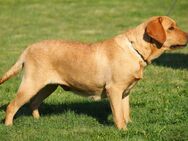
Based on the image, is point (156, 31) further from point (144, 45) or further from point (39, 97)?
point (39, 97)

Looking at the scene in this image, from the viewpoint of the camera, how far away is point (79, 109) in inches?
352

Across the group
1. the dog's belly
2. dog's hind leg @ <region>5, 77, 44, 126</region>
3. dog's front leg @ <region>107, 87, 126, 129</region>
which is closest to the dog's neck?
dog's front leg @ <region>107, 87, 126, 129</region>

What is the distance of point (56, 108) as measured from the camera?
9.06 meters

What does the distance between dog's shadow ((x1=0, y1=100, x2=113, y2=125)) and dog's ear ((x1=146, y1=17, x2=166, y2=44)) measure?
1.62m

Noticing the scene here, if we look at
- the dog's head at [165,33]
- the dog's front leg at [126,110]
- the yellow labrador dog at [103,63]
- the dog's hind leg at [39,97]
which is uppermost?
the dog's head at [165,33]

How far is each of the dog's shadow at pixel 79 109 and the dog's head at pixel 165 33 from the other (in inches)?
62.0

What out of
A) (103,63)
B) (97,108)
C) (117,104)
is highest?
(103,63)

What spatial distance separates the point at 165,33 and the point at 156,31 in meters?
0.18

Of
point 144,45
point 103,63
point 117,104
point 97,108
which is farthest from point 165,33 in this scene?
point 97,108

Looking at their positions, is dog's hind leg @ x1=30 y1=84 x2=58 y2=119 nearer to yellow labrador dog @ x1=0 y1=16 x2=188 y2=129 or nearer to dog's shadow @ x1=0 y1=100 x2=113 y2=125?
dog's shadow @ x1=0 y1=100 x2=113 y2=125

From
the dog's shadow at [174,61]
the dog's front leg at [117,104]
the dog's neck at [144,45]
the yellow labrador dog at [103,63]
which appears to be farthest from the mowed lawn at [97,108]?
the dog's neck at [144,45]

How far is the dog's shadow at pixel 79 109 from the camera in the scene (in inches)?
341

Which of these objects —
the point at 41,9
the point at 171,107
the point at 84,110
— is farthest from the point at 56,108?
the point at 41,9

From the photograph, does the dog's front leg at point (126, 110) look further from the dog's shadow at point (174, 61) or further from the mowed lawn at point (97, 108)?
the dog's shadow at point (174, 61)
